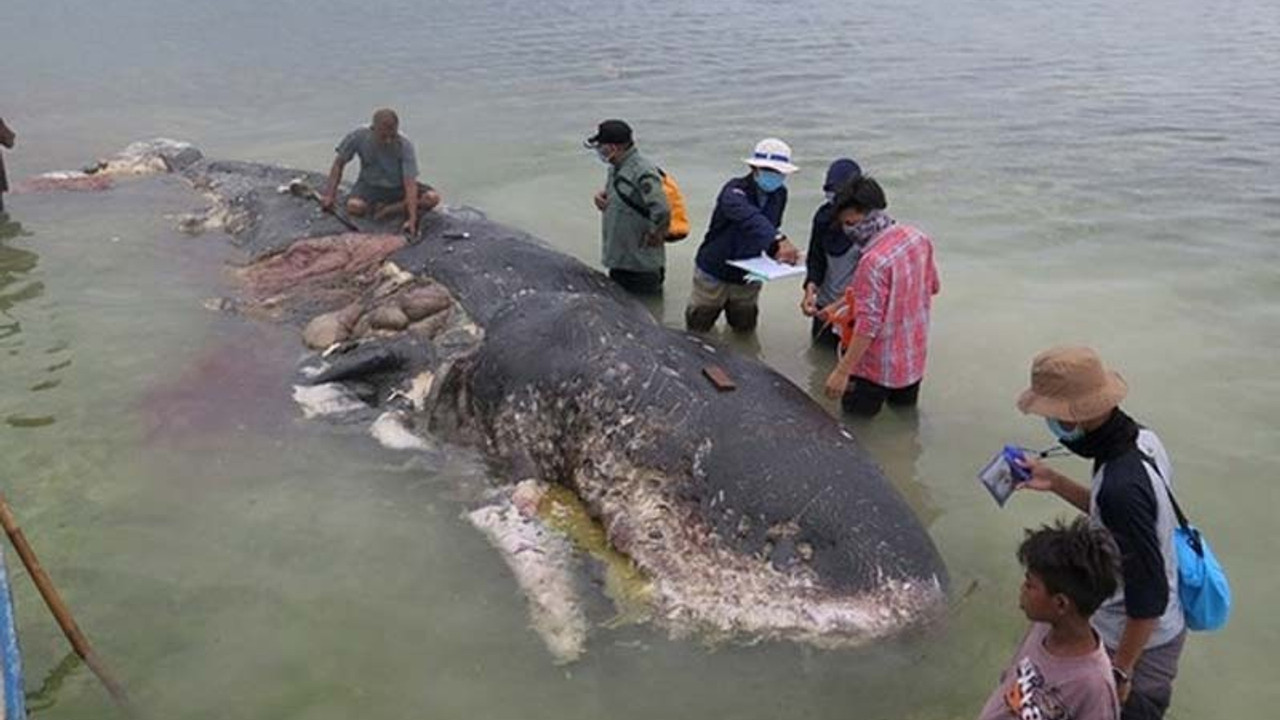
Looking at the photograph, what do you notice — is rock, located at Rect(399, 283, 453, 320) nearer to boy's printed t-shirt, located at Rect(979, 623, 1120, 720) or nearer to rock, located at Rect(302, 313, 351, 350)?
rock, located at Rect(302, 313, 351, 350)

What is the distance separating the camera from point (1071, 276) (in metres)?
11.2

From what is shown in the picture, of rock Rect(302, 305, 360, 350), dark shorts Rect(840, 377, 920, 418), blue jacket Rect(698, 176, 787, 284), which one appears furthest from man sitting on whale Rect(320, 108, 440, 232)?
dark shorts Rect(840, 377, 920, 418)

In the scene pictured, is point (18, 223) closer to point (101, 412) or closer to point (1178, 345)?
point (101, 412)

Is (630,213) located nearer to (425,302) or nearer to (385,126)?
(425,302)

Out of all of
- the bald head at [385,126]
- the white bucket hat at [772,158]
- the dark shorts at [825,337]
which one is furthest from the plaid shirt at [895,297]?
the bald head at [385,126]

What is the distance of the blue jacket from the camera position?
8.33m

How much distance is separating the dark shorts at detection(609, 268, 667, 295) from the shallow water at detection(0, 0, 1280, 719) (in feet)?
1.33

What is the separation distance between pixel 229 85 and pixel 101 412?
18.4 meters

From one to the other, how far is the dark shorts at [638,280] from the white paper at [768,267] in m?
1.46

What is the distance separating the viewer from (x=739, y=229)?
8.60 m

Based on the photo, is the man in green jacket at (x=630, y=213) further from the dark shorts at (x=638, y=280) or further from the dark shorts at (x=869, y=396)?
the dark shorts at (x=869, y=396)

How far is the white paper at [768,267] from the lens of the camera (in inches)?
317

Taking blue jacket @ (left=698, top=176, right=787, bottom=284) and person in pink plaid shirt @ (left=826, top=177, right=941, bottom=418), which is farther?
blue jacket @ (left=698, top=176, right=787, bottom=284)

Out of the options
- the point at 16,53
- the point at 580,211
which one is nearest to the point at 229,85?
the point at 16,53
